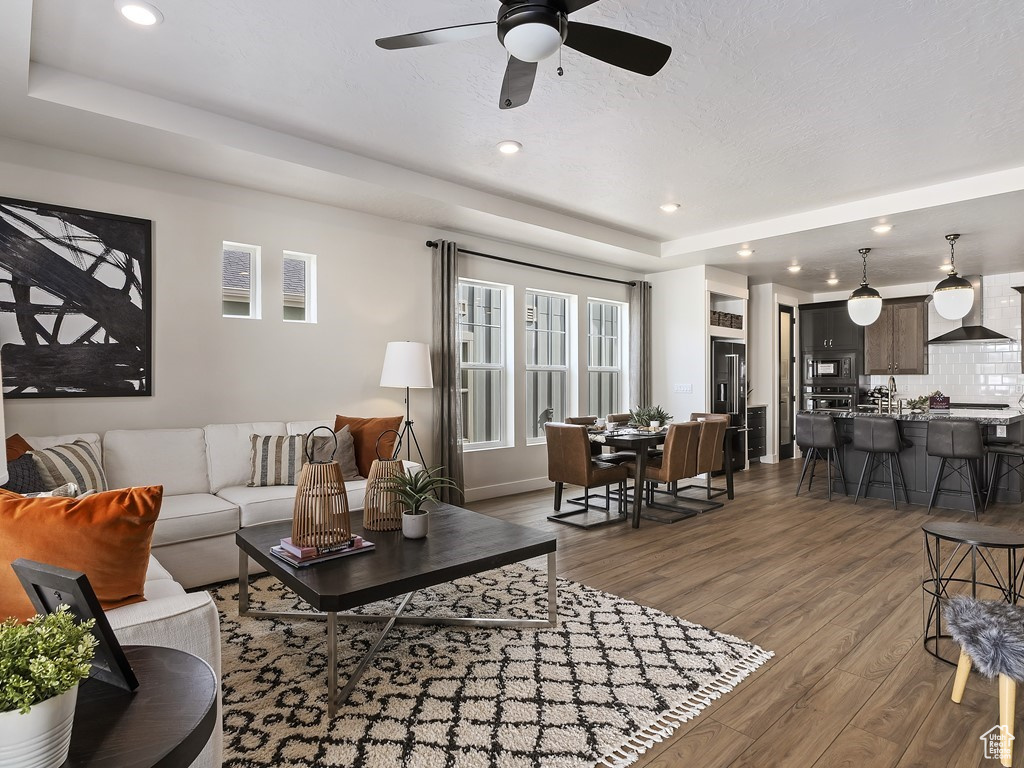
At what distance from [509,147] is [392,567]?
2.98 m

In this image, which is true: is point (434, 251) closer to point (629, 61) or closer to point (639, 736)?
point (629, 61)

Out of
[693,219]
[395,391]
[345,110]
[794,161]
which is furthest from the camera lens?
[693,219]

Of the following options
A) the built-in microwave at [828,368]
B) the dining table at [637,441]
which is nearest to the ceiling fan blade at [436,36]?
the dining table at [637,441]

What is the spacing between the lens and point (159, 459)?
3.72m

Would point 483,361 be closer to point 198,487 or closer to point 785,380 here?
point 198,487

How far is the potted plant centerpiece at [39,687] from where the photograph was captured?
0.81 metres

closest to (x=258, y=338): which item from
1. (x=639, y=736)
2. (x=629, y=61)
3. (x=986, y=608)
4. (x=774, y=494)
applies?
(x=629, y=61)

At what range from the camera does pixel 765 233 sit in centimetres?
600

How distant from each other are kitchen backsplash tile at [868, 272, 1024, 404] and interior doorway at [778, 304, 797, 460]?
1.74 m

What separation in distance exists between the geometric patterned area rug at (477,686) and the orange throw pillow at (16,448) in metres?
1.29

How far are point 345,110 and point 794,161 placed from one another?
326 centimetres

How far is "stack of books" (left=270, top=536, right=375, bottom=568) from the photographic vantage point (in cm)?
246

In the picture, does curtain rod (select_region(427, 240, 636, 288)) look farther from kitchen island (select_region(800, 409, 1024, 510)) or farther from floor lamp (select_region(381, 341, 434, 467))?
kitchen island (select_region(800, 409, 1024, 510))

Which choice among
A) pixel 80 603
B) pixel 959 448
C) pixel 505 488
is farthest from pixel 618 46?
pixel 959 448
